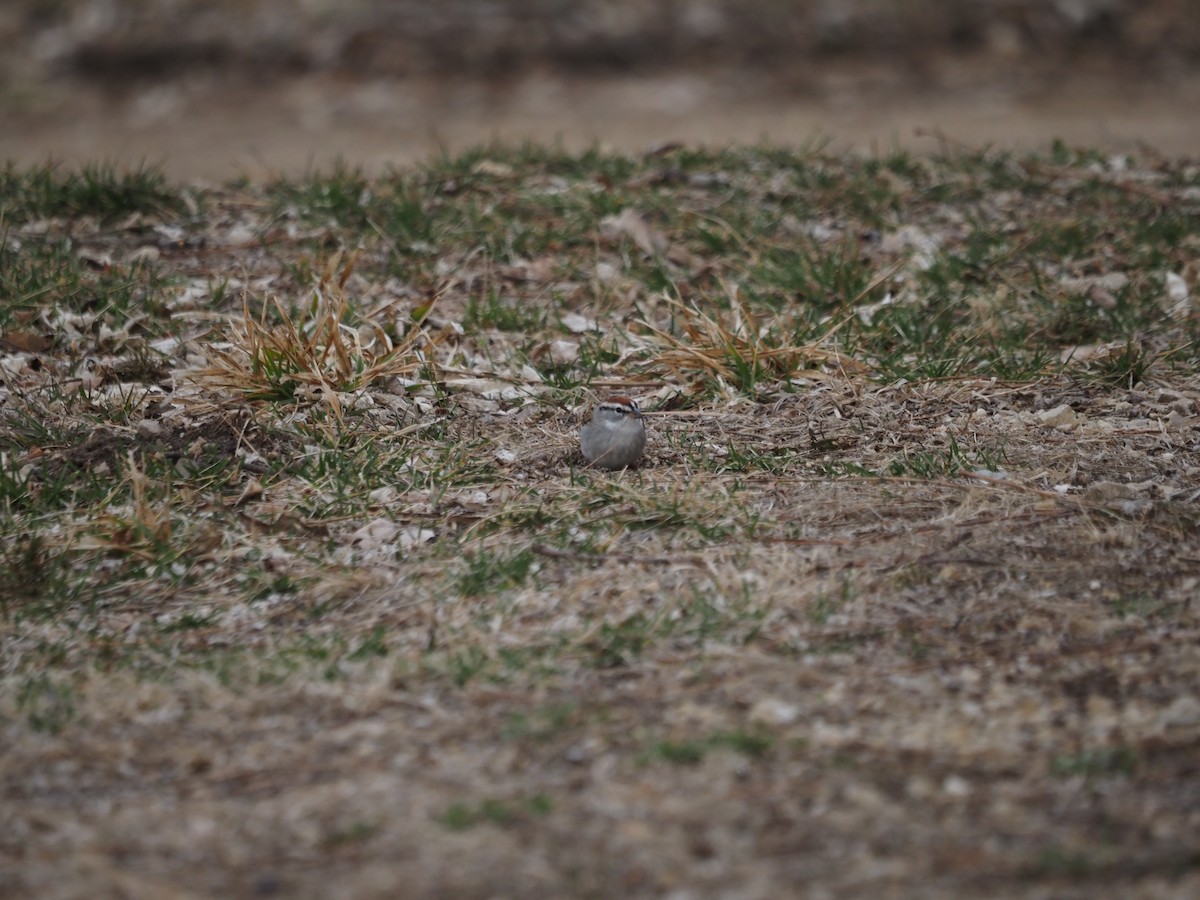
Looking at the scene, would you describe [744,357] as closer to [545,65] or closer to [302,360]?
[302,360]

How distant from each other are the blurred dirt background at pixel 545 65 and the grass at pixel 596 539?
19.5 feet

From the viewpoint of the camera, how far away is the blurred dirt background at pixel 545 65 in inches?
441

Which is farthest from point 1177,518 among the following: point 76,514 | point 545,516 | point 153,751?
point 76,514

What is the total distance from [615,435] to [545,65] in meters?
9.50

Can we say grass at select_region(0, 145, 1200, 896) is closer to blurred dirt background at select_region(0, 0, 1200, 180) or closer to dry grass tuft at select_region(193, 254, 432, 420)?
dry grass tuft at select_region(193, 254, 432, 420)

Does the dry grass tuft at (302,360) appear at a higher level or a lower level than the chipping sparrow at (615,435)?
higher

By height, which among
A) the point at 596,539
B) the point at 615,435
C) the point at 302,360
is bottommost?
the point at 596,539

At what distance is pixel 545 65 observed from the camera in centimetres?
1216

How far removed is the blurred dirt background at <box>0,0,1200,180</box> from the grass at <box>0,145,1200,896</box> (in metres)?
5.94

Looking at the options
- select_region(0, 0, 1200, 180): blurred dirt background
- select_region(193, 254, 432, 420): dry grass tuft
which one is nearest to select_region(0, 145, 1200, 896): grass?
select_region(193, 254, 432, 420): dry grass tuft

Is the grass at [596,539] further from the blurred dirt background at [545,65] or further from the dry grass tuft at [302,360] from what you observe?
the blurred dirt background at [545,65]

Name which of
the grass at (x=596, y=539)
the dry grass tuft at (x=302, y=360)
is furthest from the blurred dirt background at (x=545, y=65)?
the dry grass tuft at (x=302, y=360)

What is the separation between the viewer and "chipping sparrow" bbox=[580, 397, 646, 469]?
3.45 metres

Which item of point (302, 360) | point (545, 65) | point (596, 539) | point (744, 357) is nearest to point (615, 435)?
point (596, 539)
